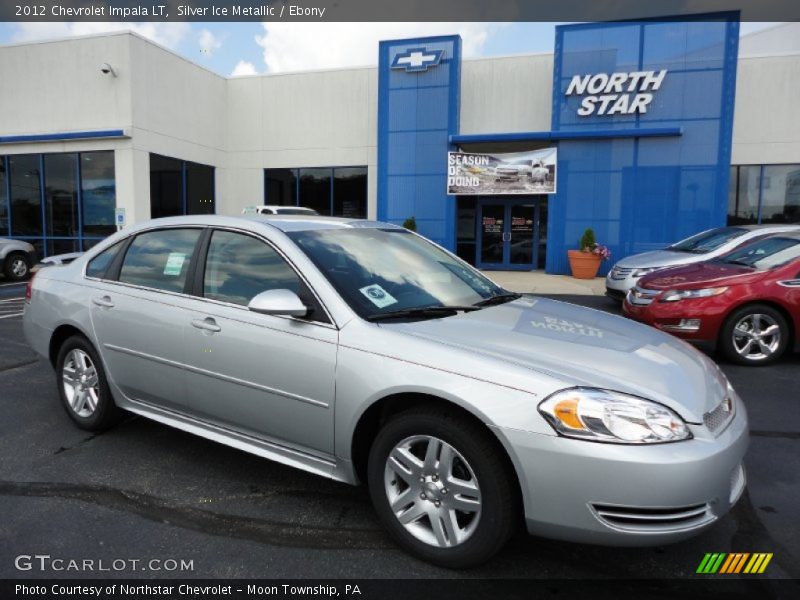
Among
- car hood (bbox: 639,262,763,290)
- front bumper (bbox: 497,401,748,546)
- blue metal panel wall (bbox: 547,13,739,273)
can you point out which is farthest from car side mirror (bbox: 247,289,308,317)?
blue metal panel wall (bbox: 547,13,739,273)

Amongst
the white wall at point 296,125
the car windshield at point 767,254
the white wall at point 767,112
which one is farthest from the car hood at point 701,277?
the white wall at point 296,125

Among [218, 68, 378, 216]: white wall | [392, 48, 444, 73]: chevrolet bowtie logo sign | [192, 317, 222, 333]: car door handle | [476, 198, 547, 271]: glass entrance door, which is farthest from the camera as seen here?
[218, 68, 378, 216]: white wall

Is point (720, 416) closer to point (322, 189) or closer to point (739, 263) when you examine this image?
point (739, 263)

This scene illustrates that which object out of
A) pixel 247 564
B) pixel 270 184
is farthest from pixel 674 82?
pixel 247 564

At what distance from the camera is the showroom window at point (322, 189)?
1947cm

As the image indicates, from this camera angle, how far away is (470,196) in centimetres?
1866

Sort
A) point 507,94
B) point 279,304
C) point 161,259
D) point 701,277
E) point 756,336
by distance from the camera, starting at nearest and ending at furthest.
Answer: point 279,304
point 161,259
point 756,336
point 701,277
point 507,94

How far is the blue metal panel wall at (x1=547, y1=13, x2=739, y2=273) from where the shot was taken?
15258mm

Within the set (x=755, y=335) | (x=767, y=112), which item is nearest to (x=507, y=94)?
(x=767, y=112)

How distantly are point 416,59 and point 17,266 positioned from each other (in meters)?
12.0

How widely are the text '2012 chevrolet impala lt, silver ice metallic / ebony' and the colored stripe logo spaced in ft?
1.16

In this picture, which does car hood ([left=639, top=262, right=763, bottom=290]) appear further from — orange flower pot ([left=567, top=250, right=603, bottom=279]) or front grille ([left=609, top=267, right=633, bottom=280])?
orange flower pot ([left=567, top=250, right=603, bottom=279])

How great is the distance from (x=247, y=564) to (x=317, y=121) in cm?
1826

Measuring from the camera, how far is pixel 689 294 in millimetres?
6320
